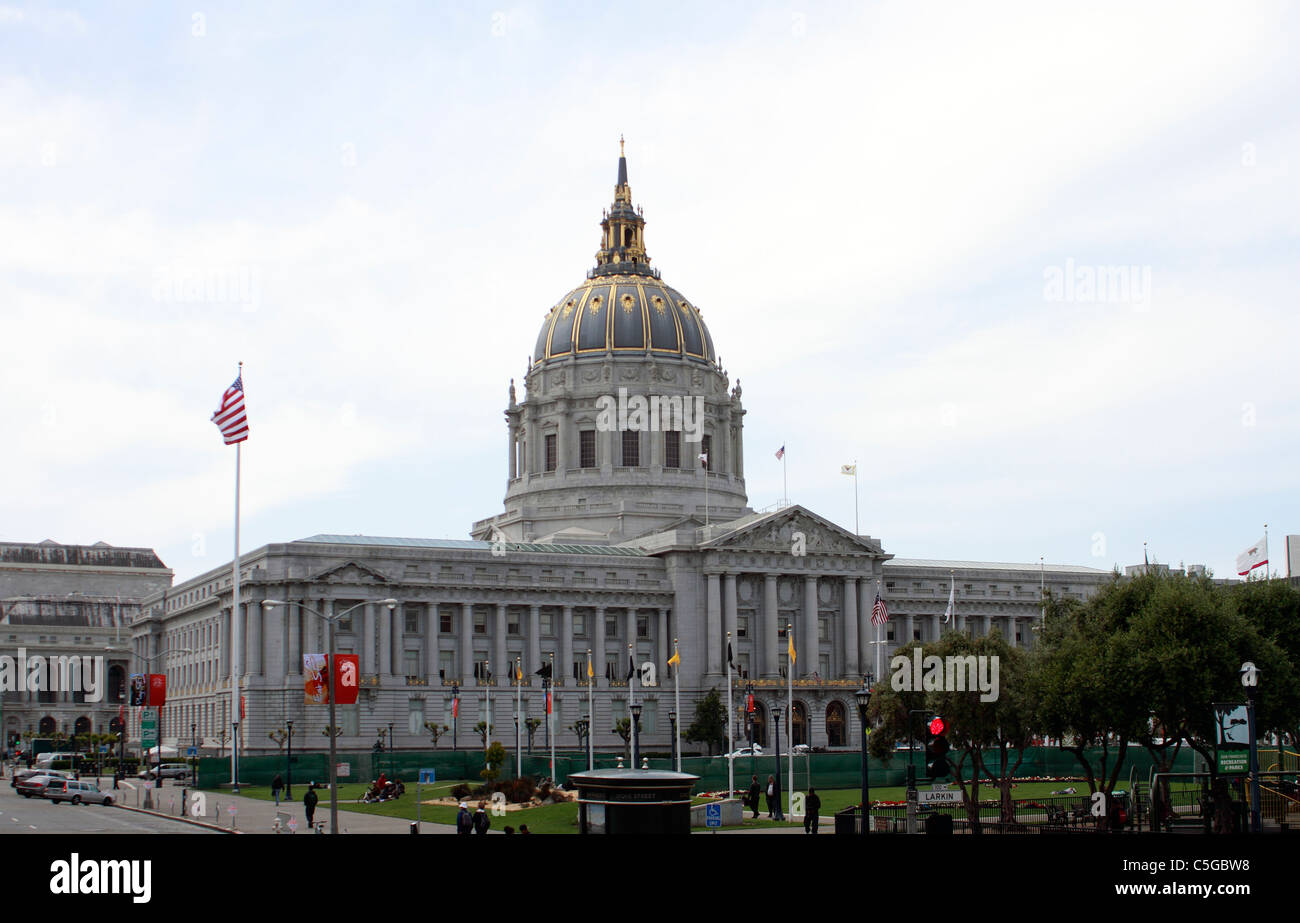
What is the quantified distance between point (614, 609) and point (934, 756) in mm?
93299

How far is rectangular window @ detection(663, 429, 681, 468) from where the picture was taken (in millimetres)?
150000

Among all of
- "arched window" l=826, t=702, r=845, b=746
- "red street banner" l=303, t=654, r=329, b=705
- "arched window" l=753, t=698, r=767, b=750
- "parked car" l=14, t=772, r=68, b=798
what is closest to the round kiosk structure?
"red street banner" l=303, t=654, r=329, b=705

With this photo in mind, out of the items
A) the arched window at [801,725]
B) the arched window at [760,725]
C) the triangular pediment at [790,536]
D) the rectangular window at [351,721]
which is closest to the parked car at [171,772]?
the rectangular window at [351,721]

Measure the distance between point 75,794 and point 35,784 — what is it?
362cm

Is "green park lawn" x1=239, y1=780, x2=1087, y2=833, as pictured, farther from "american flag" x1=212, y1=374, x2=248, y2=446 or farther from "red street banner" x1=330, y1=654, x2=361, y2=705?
"american flag" x1=212, y1=374, x2=248, y2=446

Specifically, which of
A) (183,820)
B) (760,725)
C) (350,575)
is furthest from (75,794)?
(760,725)

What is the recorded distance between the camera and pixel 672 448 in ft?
495

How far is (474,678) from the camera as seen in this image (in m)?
124

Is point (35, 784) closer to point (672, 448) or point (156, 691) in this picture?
point (156, 691)

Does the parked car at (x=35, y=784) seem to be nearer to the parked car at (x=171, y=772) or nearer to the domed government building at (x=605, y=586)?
the parked car at (x=171, y=772)

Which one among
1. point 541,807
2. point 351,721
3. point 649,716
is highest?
point 351,721

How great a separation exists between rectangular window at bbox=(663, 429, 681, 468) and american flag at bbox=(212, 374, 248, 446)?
62.7m
